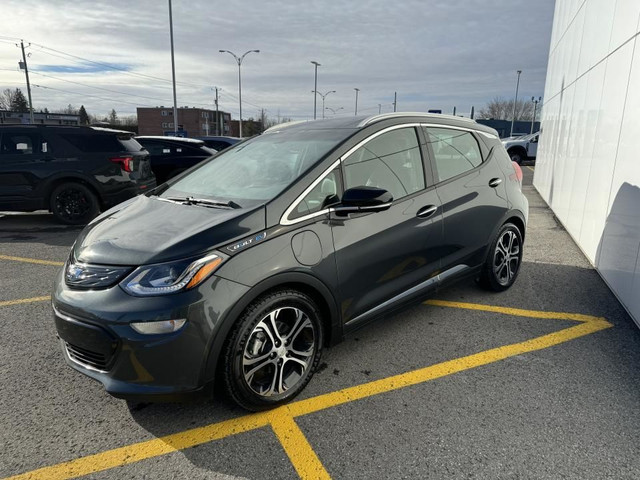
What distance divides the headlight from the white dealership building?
3741 mm

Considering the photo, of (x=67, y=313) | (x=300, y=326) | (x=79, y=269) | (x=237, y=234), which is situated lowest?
(x=300, y=326)

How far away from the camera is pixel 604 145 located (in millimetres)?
5418

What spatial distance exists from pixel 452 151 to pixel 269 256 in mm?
2195

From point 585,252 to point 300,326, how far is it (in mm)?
4920

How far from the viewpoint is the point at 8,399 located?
108 inches

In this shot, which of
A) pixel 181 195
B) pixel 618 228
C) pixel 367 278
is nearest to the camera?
pixel 367 278

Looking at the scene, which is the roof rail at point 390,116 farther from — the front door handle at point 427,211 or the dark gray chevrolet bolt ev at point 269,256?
the front door handle at point 427,211

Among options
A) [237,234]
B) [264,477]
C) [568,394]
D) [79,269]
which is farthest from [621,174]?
[79,269]

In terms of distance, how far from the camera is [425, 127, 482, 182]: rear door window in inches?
142

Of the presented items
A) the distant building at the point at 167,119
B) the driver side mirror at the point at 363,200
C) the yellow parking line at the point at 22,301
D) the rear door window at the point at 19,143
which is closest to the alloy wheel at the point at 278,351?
the driver side mirror at the point at 363,200

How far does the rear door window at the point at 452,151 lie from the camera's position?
3.62 m

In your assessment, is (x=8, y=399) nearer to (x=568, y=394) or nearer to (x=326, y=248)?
(x=326, y=248)

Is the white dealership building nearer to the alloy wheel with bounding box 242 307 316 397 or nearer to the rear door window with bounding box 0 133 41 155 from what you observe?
the alloy wheel with bounding box 242 307 316 397

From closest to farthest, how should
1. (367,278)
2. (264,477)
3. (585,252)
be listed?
1. (264,477)
2. (367,278)
3. (585,252)
